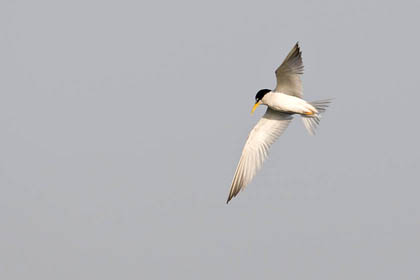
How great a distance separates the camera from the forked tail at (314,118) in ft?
57.5

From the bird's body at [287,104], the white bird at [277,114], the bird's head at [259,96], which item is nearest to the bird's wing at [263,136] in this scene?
the white bird at [277,114]

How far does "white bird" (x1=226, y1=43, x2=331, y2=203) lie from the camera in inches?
677

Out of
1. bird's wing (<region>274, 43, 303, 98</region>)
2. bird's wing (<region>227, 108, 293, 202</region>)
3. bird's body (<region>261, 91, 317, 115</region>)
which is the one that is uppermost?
bird's wing (<region>274, 43, 303, 98</region>)

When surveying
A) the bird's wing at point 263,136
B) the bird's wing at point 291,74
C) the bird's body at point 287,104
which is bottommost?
the bird's wing at point 263,136

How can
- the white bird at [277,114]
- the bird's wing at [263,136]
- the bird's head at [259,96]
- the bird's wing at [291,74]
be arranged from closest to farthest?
the bird's wing at [291,74] < the white bird at [277,114] < the bird's head at [259,96] < the bird's wing at [263,136]

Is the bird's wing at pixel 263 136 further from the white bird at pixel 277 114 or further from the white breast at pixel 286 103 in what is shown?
the white breast at pixel 286 103

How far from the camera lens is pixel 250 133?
19.3 metres

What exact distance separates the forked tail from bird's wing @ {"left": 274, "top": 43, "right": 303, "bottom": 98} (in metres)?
0.66

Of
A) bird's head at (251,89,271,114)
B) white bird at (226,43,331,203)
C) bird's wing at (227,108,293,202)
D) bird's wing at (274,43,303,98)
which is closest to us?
bird's wing at (274,43,303,98)

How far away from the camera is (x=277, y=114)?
1909 centimetres

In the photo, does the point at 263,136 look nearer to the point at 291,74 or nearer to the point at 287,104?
the point at 287,104

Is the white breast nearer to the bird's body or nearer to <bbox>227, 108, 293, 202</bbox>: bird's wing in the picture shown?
the bird's body

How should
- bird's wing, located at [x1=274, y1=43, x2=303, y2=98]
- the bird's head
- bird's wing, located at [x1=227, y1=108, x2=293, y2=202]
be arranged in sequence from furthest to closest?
1. bird's wing, located at [x1=227, y1=108, x2=293, y2=202]
2. the bird's head
3. bird's wing, located at [x1=274, y1=43, x2=303, y2=98]

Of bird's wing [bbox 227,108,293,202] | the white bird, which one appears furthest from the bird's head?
bird's wing [bbox 227,108,293,202]
